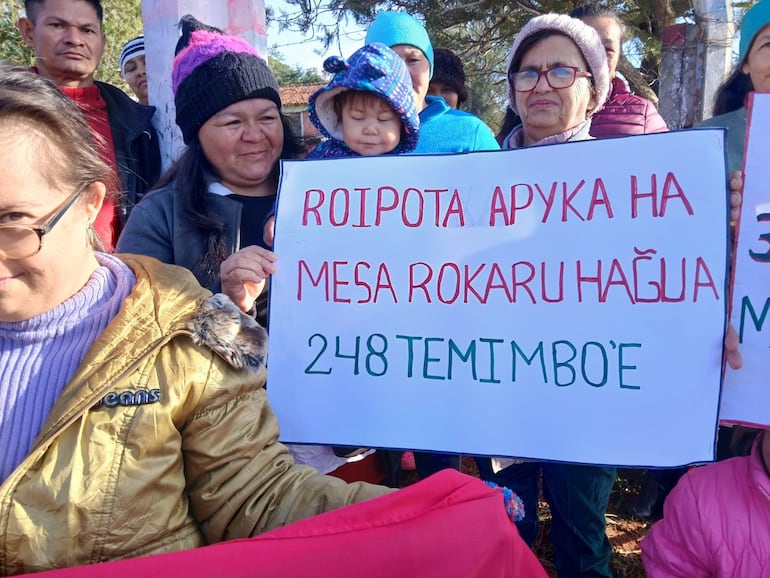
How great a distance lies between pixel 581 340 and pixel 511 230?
1.16 ft

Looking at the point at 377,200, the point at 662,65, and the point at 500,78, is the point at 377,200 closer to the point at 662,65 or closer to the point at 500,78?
the point at 662,65

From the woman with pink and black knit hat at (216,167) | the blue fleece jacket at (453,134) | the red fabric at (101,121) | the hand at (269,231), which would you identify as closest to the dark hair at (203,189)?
the woman with pink and black knit hat at (216,167)

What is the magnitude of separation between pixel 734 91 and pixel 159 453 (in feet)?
7.46

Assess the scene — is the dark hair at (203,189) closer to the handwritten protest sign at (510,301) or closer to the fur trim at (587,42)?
the handwritten protest sign at (510,301)

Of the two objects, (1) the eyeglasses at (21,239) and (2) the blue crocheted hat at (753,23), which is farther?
(2) the blue crocheted hat at (753,23)

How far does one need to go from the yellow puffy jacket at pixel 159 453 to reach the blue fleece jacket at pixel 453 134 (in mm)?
1611

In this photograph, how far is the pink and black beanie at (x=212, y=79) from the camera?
7.20 feet

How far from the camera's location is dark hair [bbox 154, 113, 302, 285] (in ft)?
6.81

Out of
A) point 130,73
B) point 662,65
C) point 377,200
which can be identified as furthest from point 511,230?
point 662,65

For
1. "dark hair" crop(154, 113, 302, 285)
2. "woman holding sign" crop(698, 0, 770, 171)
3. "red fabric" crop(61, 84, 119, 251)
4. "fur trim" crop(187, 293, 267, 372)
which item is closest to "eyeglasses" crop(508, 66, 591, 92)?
"woman holding sign" crop(698, 0, 770, 171)

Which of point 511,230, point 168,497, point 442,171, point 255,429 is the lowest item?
point 168,497

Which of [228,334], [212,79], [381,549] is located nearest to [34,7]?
[212,79]

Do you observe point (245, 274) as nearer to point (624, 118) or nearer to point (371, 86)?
point (371, 86)

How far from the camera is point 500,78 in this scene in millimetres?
8531
